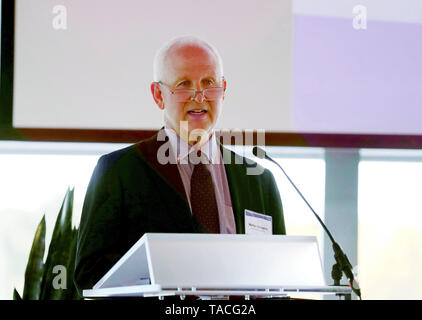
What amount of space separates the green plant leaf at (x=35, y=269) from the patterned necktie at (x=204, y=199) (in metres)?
1.16

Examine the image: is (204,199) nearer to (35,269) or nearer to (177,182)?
(177,182)

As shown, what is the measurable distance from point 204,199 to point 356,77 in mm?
1536

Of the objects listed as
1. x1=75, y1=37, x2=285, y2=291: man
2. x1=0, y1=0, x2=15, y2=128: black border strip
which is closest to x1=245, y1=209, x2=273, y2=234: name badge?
x1=75, y1=37, x2=285, y2=291: man

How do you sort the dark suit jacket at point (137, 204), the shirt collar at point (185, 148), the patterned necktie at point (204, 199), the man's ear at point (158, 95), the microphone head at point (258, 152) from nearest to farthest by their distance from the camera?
the microphone head at point (258, 152) → the dark suit jacket at point (137, 204) → the patterned necktie at point (204, 199) → the shirt collar at point (185, 148) → the man's ear at point (158, 95)

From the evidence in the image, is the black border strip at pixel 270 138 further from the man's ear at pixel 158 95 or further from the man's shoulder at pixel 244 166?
the man's shoulder at pixel 244 166

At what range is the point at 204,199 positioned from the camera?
9.66 feet

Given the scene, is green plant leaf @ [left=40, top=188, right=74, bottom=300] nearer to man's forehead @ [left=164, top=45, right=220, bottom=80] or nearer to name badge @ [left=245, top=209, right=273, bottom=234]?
man's forehead @ [left=164, top=45, right=220, bottom=80]

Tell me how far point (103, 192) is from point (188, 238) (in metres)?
1.10

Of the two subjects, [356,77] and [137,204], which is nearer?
[137,204]

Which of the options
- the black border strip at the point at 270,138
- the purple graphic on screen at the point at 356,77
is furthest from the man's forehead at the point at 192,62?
the purple graphic on screen at the point at 356,77

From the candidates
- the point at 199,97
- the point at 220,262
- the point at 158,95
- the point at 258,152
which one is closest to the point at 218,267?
the point at 220,262

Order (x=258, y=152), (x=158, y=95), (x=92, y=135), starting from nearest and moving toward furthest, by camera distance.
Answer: (x=258, y=152) → (x=158, y=95) → (x=92, y=135)

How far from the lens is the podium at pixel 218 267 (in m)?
1.76
